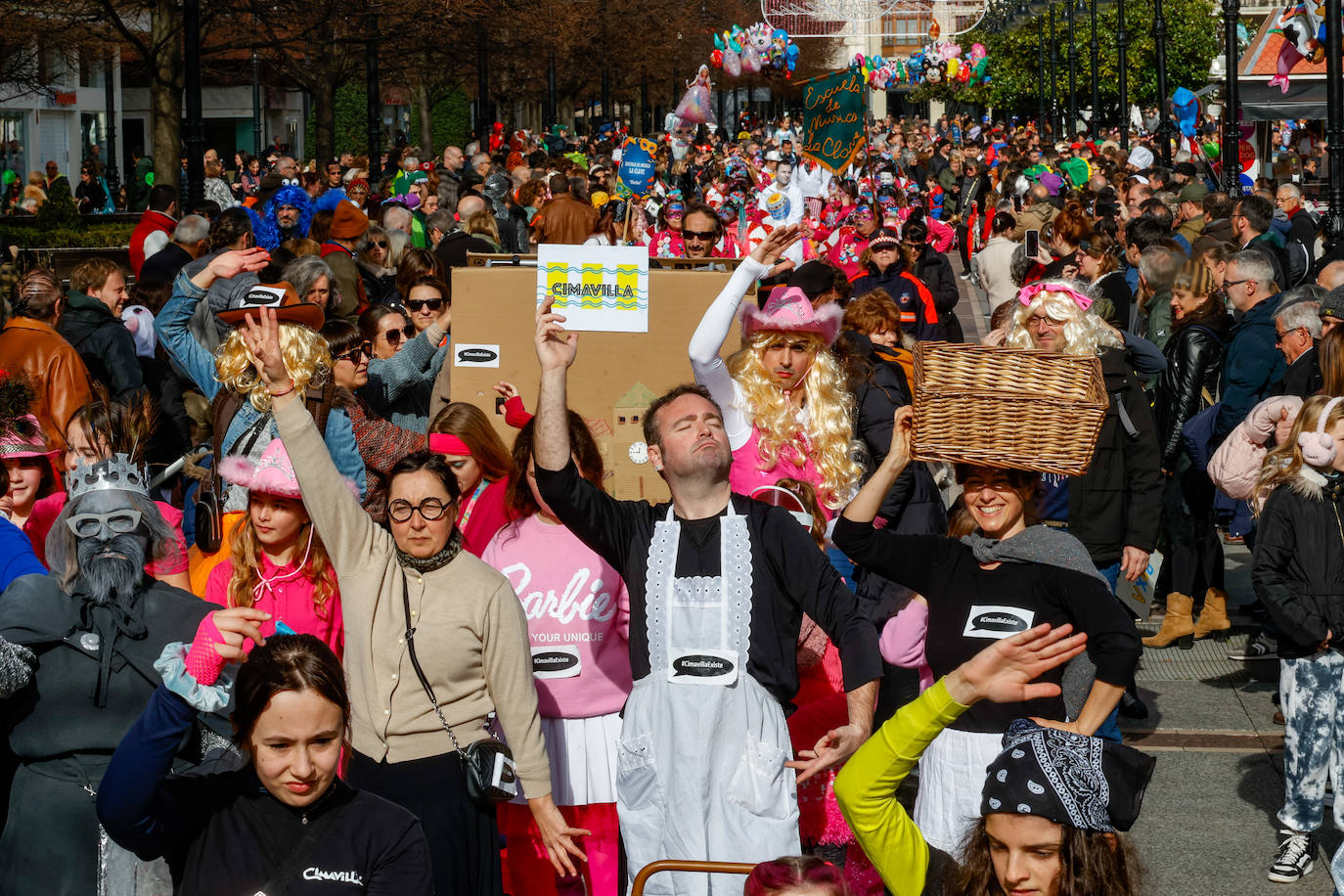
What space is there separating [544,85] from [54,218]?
32169 mm

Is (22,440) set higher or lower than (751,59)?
lower

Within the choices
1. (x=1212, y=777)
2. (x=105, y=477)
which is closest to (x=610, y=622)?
(x=105, y=477)

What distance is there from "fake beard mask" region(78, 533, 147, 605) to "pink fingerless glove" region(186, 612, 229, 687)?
0.82 meters

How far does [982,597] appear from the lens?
4453 millimetres

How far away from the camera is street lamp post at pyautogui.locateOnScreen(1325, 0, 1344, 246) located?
571 inches

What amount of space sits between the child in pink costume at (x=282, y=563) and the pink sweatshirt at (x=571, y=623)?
551 mm

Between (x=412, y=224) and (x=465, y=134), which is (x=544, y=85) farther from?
(x=412, y=224)

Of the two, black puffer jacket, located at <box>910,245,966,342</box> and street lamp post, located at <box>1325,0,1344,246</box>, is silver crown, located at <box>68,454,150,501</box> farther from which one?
street lamp post, located at <box>1325,0,1344,246</box>

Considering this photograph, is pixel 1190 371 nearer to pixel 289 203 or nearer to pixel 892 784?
pixel 892 784

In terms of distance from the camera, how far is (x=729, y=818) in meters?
4.34

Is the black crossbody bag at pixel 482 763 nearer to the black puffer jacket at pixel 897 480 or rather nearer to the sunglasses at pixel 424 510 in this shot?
the sunglasses at pixel 424 510

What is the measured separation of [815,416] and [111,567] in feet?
8.49

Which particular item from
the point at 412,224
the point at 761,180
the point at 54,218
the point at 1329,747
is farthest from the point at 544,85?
the point at 1329,747

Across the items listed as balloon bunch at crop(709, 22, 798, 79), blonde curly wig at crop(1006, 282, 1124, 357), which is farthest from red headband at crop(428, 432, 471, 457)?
balloon bunch at crop(709, 22, 798, 79)
